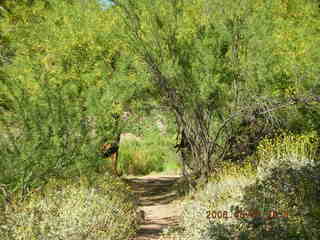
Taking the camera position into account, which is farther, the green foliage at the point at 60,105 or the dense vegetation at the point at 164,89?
the dense vegetation at the point at 164,89

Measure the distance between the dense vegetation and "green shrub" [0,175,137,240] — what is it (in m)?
0.18

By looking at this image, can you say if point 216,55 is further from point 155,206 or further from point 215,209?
point 215,209

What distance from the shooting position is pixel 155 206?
47.5 ft

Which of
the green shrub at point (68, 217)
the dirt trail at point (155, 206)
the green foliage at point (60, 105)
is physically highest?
the green foliage at point (60, 105)

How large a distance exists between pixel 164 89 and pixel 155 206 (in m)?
3.65

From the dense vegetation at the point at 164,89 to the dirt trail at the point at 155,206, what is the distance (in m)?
0.78

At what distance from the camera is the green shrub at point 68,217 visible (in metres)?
6.70

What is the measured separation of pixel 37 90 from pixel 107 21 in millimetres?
3489

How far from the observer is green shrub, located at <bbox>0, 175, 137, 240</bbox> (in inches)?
264
